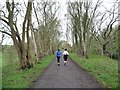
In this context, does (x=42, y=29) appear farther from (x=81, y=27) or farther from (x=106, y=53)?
(x=106, y=53)

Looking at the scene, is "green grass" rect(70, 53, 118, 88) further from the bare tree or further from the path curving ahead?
the bare tree

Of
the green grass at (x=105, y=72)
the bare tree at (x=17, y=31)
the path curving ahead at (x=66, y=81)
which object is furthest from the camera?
the bare tree at (x=17, y=31)

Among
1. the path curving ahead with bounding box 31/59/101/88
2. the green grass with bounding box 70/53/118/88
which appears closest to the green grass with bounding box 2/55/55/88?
the path curving ahead with bounding box 31/59/101/88

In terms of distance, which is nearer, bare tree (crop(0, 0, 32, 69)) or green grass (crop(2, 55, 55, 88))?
green grass (crop(2, 55, 55, 88))

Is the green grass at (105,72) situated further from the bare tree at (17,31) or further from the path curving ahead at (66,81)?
the bare tree at (17,31)

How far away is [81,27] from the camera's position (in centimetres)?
3719

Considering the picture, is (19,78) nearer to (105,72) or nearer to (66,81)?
(66,81)

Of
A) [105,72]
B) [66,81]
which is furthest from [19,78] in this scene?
[105,72]

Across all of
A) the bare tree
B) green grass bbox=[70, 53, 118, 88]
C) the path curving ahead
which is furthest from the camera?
the bare tree

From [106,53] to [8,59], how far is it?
2207cm

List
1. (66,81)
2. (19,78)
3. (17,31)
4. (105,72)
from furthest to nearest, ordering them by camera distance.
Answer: (17,31) → (105,72) → (19,78) → (66,81)

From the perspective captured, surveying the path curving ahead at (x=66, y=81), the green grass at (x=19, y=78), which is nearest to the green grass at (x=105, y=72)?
the path curving ahead at (x=66, y=81)

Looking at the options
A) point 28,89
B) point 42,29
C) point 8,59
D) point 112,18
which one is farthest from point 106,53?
point 28,89

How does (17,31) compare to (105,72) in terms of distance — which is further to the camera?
(17,31)
